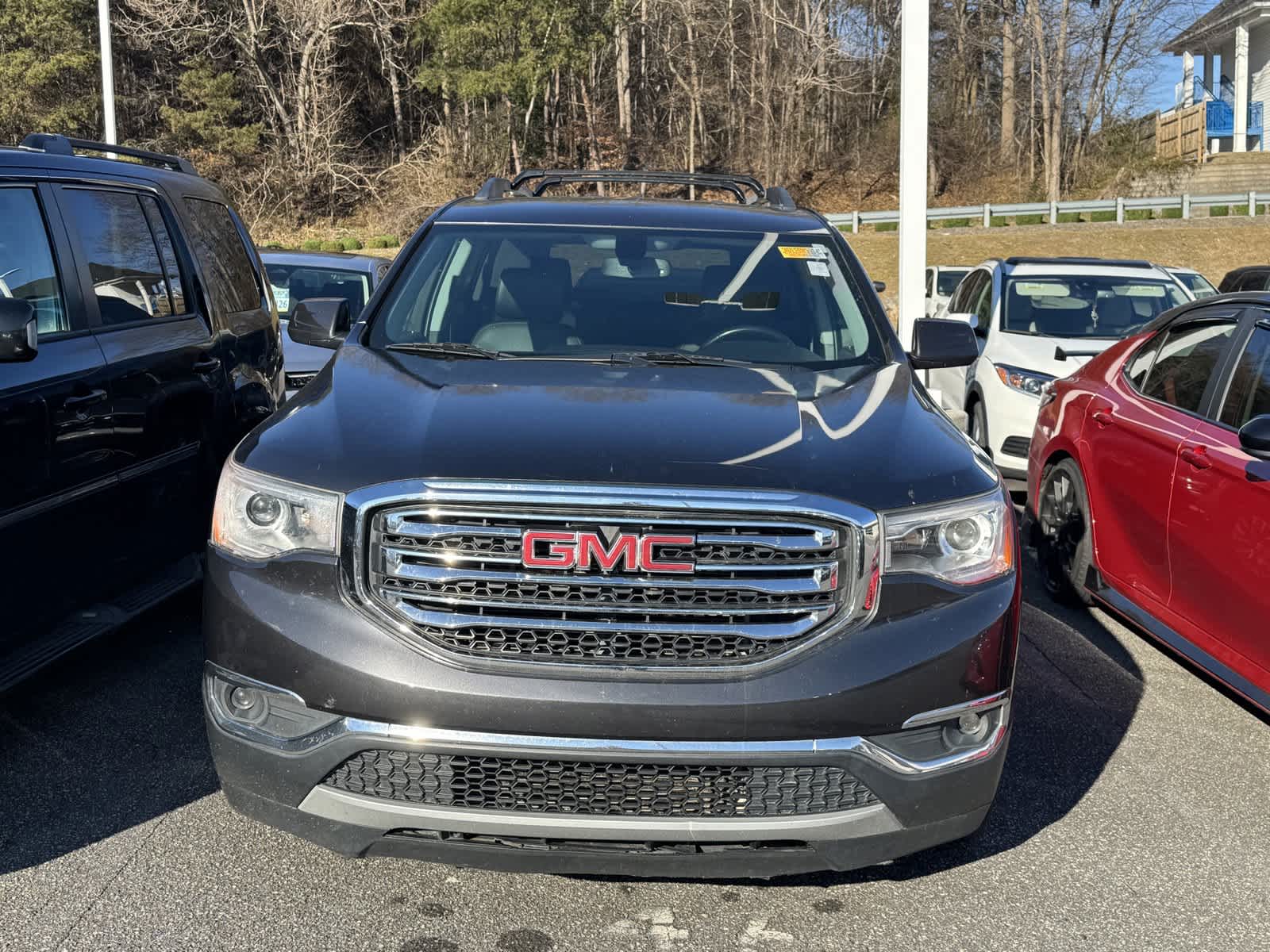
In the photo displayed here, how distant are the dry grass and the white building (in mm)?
10644

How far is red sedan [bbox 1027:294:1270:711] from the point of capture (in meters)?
4.77

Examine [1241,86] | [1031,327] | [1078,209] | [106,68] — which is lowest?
[1031,327]

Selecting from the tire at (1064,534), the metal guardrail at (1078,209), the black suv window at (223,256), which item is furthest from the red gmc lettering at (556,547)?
the metal guardrail at (1078,209)

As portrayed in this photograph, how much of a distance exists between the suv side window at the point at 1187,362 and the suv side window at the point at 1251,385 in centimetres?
21

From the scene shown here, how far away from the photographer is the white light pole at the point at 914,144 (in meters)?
12.8

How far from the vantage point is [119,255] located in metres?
5.45

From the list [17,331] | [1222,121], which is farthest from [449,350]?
[1222,121]

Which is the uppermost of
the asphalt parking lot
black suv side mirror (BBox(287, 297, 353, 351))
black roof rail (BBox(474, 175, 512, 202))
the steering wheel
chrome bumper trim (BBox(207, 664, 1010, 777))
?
black roof rail (BBox(474, 175, 512, 202))

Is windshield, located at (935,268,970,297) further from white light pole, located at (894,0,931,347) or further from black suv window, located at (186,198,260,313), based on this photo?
black suv window, located at (186,198,260,313)

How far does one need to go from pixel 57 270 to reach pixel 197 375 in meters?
0.99

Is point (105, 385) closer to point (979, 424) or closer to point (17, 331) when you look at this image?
point (17, 331)

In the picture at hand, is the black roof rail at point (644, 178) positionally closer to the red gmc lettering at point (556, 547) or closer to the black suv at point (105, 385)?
the black suv at point (105, 385)

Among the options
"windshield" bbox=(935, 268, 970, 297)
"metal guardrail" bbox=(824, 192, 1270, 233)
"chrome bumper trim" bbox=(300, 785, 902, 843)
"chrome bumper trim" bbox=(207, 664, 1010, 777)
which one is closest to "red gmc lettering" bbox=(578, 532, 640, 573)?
"chrome bumper trim" bbox=(207, 664, 1010, 777)

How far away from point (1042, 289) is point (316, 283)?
632 cm
